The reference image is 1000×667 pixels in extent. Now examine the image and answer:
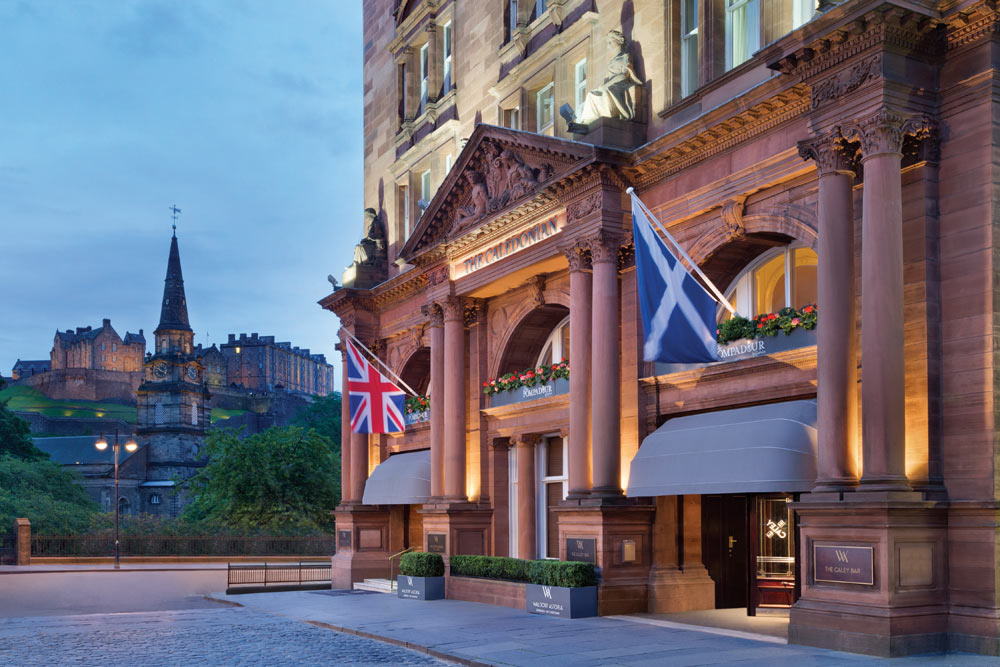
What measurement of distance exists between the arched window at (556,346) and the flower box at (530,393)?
114 centimetres

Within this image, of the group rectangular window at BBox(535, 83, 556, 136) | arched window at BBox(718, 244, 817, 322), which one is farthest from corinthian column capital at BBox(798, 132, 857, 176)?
rectangular window at BBox(535, 83, 556, 136)

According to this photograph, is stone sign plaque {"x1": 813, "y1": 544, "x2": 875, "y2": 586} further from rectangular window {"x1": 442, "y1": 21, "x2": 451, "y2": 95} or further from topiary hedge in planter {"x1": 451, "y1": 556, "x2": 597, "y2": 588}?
rectangular window {"x1": 442, "y1": 21, "x2": 451, "y2": 95}

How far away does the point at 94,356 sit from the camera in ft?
655

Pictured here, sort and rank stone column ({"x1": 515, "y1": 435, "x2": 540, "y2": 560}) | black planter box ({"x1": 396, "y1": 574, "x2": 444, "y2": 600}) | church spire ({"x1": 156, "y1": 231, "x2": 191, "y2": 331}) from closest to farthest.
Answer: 1. black planter box ({"x1": 396, "y1": 574, "x2": 444, "y2": 600})
2. stone column ({"x1": 515, "y1": 435, "x2": 540, "y2": 560})
3. church spire ({"x1": 156, "y1": 231, "x2": 191, "y2": 331})

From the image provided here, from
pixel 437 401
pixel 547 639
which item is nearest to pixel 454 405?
pixel 437 401

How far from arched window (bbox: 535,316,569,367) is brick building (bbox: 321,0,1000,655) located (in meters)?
0.14

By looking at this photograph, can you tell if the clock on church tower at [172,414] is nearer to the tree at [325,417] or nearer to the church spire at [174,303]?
the church spire at [174,303]

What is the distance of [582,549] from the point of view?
76.5 feet

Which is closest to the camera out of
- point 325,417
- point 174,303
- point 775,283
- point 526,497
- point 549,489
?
point 775,283

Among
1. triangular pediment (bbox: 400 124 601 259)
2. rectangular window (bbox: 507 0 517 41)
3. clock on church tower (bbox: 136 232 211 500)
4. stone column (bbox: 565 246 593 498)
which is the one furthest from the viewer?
clock on church tower (bbox: 136 232 211 500)

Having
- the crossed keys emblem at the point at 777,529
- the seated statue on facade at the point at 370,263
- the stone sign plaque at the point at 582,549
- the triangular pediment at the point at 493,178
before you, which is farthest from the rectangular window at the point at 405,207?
the crossed keys emblem at the point at 777,529

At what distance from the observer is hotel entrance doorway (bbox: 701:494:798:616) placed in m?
21.8

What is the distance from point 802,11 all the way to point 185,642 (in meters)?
16.1

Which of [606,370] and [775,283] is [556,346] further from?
[775,283]
